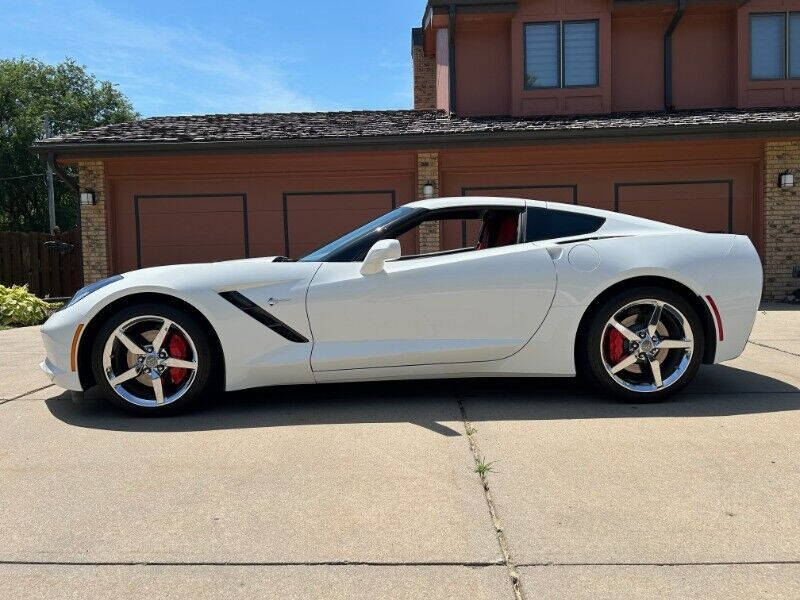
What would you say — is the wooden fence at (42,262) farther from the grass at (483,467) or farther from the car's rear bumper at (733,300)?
the car's rear bumper at (733,300)

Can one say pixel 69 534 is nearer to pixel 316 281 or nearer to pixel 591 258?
pixel 316 281

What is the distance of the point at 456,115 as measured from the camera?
12477 millimetres

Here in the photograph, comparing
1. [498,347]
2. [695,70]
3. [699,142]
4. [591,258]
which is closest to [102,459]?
[498,347]

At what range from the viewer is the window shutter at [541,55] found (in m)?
12.2

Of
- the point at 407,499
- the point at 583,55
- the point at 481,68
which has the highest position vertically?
the point at 583,55

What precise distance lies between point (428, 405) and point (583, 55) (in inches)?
413

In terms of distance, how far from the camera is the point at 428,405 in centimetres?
385

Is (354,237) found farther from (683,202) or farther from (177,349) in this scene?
(683,202)

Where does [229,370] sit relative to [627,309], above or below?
below

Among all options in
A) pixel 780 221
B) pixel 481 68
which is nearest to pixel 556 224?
pixel 780 221

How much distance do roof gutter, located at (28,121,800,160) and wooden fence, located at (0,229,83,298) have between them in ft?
13.6

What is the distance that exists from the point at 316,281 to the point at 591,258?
1617 mm

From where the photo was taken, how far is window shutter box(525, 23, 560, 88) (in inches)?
481

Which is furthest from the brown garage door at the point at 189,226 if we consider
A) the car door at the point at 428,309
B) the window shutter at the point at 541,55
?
the car door at the point at 428,309
